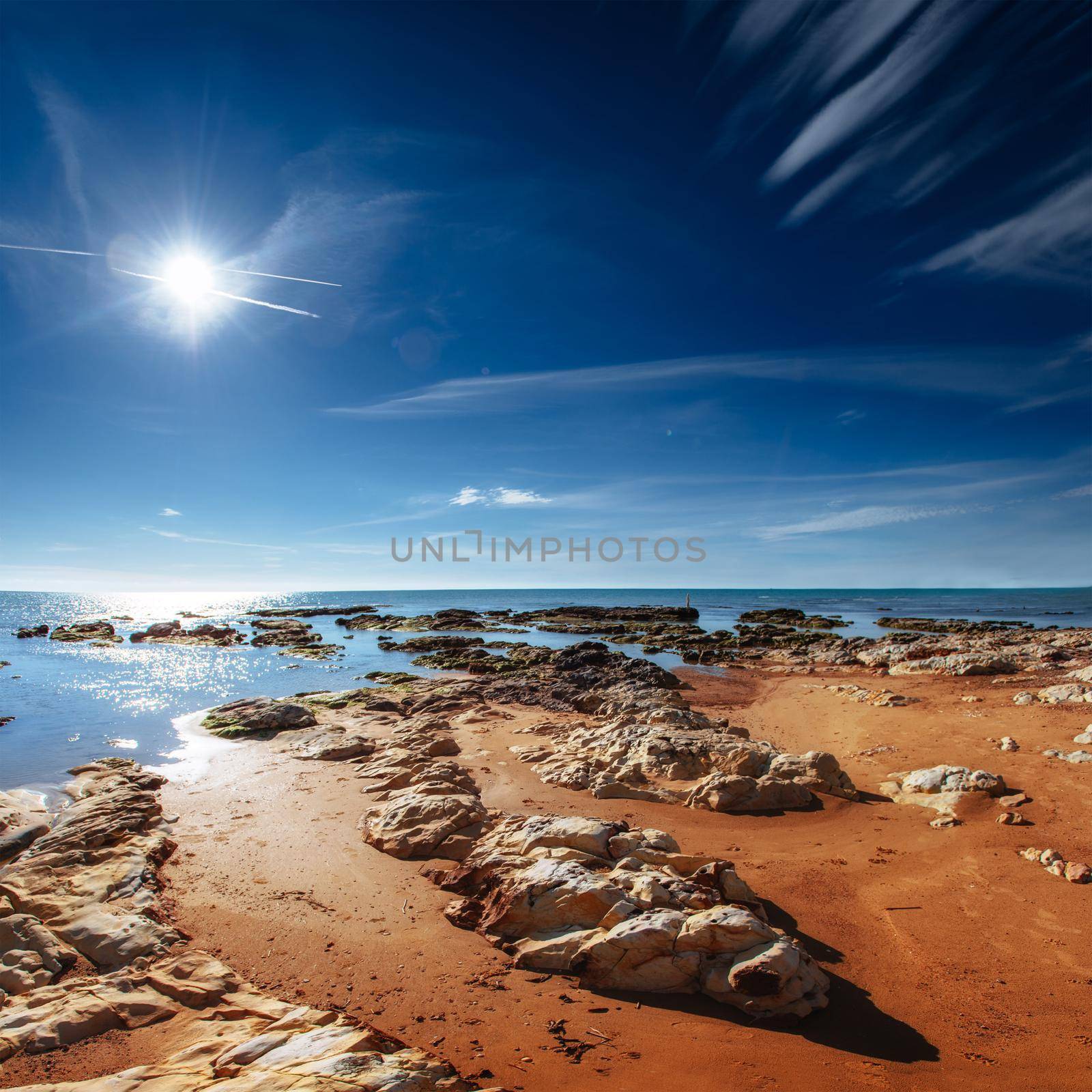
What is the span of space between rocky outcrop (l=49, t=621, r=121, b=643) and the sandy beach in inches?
1858

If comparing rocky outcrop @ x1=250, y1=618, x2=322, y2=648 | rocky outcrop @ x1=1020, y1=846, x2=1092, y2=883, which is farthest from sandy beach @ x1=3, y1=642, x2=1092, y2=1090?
rocky outcrop @ x1=250, y1=618, x2=322, y2=648

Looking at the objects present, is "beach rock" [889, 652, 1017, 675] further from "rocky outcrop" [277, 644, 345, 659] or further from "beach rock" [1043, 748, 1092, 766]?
"rocky outcrop" [277, 644, 345, 659]

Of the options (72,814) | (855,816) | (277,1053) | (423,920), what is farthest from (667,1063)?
(72,814)

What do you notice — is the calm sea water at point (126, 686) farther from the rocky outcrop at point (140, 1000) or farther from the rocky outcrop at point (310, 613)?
A: the rocky outcrop at point (310, 613)

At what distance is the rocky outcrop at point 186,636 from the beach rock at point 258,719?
96.5ft

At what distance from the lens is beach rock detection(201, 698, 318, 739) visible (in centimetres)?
1535

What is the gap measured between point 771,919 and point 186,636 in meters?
51.8

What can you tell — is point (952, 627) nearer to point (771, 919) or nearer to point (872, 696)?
point (872, 696)

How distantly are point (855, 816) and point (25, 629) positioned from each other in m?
70.0

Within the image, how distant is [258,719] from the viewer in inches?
618

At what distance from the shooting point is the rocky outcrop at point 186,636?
4375cm

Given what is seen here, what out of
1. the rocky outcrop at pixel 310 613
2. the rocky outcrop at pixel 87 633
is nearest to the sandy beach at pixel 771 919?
the rocky outcrop at pixel 87 633

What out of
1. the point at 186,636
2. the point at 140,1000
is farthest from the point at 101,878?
the point at 186,636

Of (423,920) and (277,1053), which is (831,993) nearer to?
(423,920)
